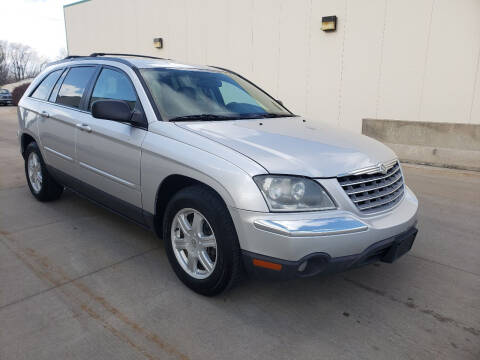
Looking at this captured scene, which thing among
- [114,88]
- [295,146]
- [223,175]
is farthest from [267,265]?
[114,88]

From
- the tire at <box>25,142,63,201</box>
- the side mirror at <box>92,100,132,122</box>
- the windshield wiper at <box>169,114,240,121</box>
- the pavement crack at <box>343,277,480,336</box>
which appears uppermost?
the side mirror at <box>92,100,132,122</box>

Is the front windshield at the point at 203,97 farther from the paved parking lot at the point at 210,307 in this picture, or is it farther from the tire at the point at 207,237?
the paved parking lot at the point at 210,307

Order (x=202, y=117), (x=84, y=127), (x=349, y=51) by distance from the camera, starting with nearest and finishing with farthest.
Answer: (x=202, y=117) → (x=84, y=127) → (x=349, y=51)

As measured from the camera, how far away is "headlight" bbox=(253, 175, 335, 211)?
2328mm

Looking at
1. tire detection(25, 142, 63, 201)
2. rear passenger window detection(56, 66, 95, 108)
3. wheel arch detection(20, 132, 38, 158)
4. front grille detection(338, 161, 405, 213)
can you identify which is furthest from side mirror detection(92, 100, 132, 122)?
wheel arch detection(20, 132, 38, 158)

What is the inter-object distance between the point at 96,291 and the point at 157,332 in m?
0.72

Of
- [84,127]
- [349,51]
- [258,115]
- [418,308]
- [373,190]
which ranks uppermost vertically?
[349,51]

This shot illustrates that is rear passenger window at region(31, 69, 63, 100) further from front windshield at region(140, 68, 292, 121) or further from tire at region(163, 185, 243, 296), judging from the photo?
tire at region(163, 185, 243, 296)

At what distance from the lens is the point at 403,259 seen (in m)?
3.49

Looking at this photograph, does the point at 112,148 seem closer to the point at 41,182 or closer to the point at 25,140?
the point at 41,182

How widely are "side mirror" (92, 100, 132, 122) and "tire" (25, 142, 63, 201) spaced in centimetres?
207

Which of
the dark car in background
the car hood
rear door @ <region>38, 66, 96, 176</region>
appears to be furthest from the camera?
the dark car in background

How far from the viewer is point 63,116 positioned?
4043 mm

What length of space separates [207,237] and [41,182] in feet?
10.0
